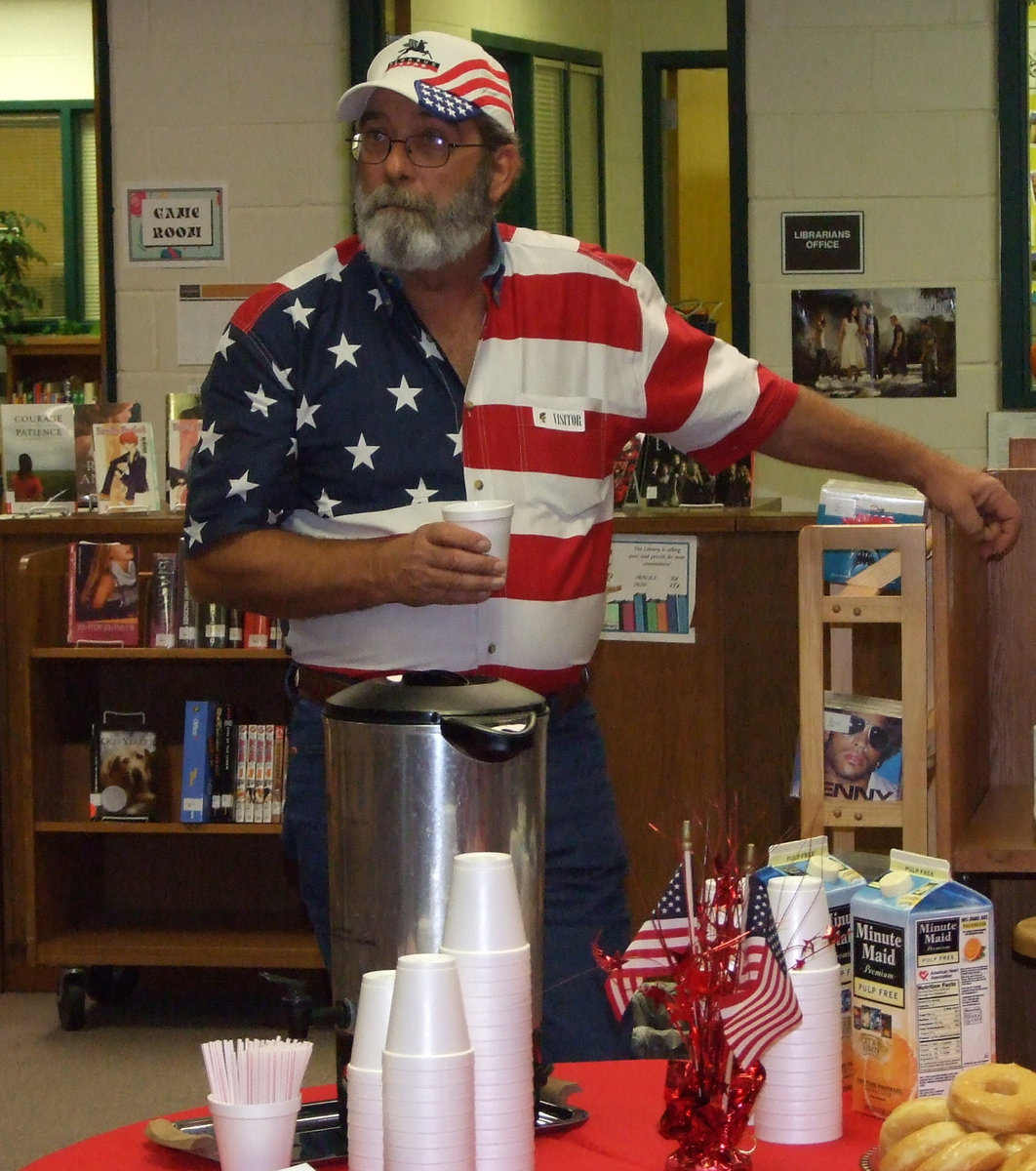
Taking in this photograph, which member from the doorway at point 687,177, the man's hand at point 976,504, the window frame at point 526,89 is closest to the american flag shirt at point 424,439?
the man's hand at point 976,504

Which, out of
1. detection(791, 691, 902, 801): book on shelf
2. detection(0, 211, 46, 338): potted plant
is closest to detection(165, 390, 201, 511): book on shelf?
detection(791, 691, 902, 801): book on shelf

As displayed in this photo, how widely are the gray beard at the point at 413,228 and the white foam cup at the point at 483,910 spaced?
1179mm

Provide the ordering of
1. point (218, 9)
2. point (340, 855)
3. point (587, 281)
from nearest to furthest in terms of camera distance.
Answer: point (340, 855) < point (587, 281) < point (218, 9)

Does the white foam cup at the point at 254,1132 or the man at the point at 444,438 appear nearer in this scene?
the white foam cup at the point at 254,1132

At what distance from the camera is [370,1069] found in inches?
47.8

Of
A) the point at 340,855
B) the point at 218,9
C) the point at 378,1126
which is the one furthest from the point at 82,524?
the point at 378,1126

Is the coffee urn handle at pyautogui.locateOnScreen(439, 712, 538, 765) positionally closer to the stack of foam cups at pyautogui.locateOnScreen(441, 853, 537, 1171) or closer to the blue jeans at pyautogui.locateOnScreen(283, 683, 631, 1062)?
the stack of foam cups at pyautogui.locateOnScreen(441, 853, 537, 1171)

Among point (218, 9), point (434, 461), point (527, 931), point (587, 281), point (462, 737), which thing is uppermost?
point (218, 9)

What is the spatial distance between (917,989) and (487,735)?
428 mm

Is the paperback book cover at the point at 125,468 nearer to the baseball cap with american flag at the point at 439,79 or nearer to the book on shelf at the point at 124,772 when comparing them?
the book on shelf at the point at 124,772

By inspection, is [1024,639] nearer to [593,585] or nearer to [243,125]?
[593,585]

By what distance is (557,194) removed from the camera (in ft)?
21.6

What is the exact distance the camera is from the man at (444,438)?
217 cm

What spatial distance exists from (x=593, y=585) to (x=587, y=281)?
0.43 m
